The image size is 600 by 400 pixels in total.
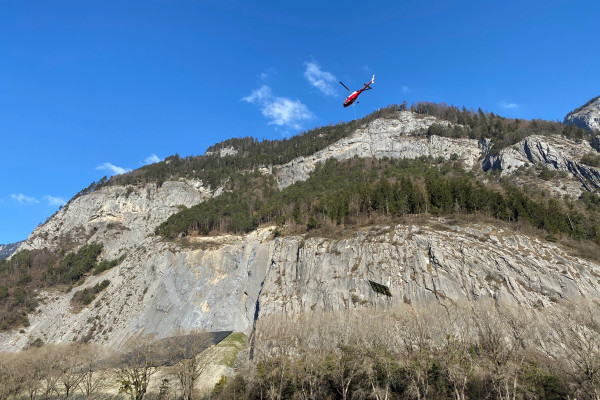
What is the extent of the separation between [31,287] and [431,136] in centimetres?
14772

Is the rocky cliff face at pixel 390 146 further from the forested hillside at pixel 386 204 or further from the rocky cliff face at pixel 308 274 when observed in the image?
the rocky cliff face at pixel 308 274

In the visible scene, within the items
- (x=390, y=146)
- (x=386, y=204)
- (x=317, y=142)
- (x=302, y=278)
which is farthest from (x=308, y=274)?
(x=317, y=142)

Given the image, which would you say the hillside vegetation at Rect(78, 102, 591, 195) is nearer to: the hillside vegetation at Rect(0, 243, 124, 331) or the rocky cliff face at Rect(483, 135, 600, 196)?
the rocky cliff face at Rect(483, 135, 600, 196)

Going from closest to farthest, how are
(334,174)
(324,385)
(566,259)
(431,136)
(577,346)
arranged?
(577,346) < (324,385) < (566,259) < (334,174) < (431,136)

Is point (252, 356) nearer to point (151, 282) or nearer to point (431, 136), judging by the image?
point (151, 282)

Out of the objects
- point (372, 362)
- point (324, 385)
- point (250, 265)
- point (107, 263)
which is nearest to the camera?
point (372, 362)

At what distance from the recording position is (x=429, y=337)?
37000 mm

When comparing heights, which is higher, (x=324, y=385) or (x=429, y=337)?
(x=429, y=337)

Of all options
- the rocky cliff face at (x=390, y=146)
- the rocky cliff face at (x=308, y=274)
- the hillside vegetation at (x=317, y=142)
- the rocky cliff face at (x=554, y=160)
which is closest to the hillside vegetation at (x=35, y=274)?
the rocky cliff face at (x=308, y=274)

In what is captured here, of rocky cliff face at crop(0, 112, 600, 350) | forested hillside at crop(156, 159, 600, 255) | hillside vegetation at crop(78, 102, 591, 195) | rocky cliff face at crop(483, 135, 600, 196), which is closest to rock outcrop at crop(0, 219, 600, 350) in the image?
rocky cliff face at crop(0, 112, 600, 350)

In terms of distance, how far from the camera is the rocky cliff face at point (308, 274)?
5156cm

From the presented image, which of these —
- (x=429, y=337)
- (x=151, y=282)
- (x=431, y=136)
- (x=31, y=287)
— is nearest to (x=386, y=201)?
(x=429, y=337)

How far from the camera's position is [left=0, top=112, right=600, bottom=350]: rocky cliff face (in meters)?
51.6

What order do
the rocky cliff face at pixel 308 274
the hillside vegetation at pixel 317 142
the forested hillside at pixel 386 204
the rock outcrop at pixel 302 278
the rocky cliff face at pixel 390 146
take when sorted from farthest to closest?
the rocky cliff face at pixel 390 146 < the hillside vegetation at pixel 317 142 < the forested hillside at pixel 386 204 < the rocky cliff face at pixel 308 274 < the rock outcrop at pixel 302 278
